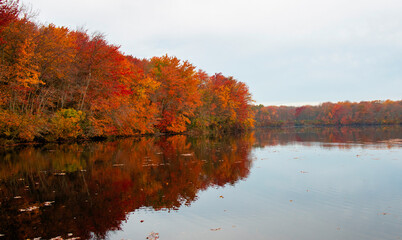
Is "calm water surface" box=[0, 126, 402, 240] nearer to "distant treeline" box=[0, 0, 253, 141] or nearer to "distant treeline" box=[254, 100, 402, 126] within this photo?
"distant treeline" box=[0, 0, 253, 141]

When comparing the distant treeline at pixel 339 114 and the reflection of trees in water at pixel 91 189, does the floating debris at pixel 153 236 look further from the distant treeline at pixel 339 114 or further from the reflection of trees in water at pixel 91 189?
the distant treeline at pixel 339 114

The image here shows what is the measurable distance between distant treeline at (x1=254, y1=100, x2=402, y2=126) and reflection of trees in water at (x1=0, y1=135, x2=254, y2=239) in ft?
246

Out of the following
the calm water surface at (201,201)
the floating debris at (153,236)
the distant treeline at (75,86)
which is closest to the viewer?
the floating debris at (153,236)

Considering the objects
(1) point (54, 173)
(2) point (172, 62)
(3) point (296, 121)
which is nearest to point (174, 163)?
(1) point (54, 173)

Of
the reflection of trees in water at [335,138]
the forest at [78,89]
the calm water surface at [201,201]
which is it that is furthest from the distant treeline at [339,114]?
the calm water surface at [201,201]

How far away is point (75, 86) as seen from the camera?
91.7 ft

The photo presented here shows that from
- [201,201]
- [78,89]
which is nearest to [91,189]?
[201,201]

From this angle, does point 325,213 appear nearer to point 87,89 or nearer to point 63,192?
point 63,192

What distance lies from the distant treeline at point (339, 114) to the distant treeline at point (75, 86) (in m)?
47.2

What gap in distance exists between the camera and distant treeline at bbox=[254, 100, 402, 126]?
3757 inches

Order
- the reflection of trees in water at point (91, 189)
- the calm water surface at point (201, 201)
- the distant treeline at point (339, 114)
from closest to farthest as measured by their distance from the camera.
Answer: the calm water surface at point (201, 201)
the reflection of trees in water at point (91, 189)
the distant treeline at point (339, 114)

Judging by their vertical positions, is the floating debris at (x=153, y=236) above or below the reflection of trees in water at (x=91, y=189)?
below

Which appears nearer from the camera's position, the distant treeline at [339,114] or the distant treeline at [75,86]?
the distant treeline at [75,86]

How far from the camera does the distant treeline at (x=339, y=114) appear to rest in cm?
9544
